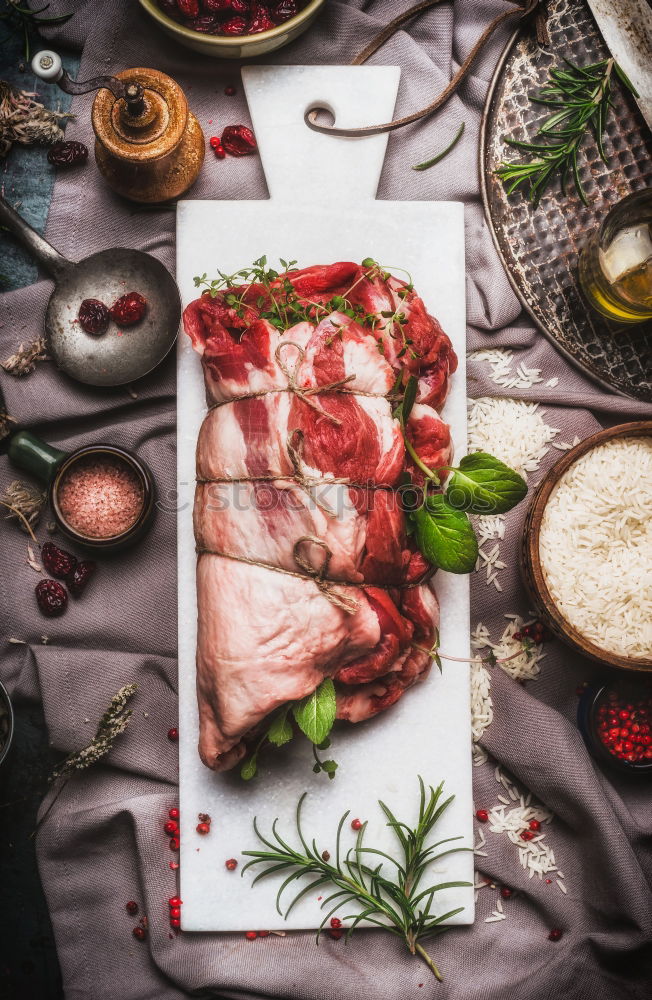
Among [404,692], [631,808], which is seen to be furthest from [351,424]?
[631,808]

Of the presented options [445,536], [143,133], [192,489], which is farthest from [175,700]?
[143,133]

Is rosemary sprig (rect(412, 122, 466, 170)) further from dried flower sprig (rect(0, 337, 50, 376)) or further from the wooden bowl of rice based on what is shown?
dried flower sprig (rect(0, 337, 50, 376))

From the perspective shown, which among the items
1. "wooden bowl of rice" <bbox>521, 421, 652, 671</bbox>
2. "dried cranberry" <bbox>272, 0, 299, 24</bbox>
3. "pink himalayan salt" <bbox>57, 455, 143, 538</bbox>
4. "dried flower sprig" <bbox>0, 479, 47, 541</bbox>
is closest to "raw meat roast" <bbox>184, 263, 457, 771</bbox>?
"pink himalayan salt" <bbox>57, 455, 143, 538</bbox>

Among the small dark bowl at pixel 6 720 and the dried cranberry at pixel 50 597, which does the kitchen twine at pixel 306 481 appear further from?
the small dark bowl at pixel 6 720

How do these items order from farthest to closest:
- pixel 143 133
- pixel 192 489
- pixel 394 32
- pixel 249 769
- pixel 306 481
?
pixel 394 32
pixel 192 489
pixel 143 133
pixel 249 769
pixel 306 481

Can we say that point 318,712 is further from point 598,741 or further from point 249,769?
point 598,741

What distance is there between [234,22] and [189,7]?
144mm

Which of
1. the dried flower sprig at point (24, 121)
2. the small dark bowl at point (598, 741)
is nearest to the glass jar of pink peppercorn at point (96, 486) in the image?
the dried flower sprig at point (24, 121)

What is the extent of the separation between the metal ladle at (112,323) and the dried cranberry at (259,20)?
2.55 feet

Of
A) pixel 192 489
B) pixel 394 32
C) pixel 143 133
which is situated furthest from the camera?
pixel 394 32

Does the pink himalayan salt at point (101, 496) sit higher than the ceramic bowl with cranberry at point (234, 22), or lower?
lower

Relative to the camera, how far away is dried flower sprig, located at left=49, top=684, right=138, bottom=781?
2.29m

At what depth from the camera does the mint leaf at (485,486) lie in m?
2.05

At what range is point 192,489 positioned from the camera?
239 cm
